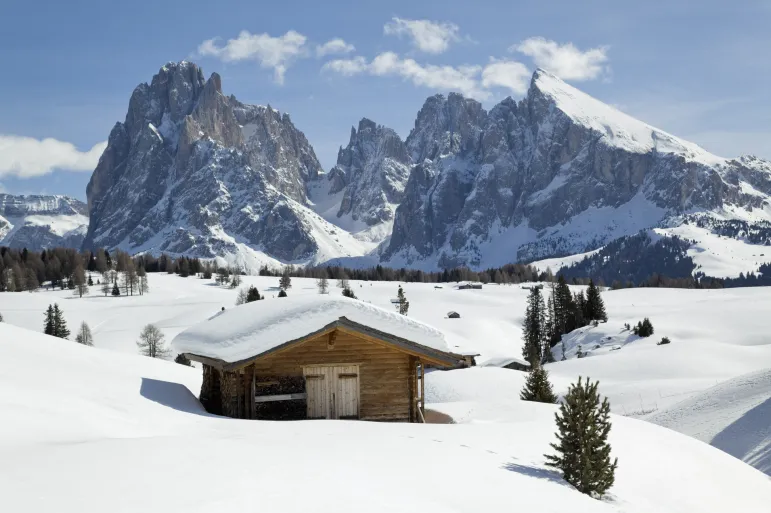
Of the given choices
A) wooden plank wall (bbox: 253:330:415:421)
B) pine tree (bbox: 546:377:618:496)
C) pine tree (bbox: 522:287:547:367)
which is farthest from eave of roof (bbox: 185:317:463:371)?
pine tree (bbox: 522:287:547:367)

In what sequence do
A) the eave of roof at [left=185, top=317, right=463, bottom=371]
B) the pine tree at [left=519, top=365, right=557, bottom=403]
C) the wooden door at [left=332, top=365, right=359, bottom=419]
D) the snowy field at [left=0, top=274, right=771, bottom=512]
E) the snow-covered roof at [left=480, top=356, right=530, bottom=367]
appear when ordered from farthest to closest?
the snow-covered roof at [left=480, top=356, right=530, bottom=367] < the pine tree at [left=519, top=365, right=557, bottom=403] < the wooden door at [left=332, top=365, right=359, bottom=419] < the eave of roof at [left=185, top=317, right=463, bottom=371] < the snowy field at [left=0, top=274, right=771, bottom=512]

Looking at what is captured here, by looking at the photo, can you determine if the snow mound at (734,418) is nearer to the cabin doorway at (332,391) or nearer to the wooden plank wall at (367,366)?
the wooden plank wall at (367,366)

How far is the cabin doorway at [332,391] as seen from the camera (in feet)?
72.1

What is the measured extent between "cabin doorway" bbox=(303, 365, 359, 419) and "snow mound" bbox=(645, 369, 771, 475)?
15.2m

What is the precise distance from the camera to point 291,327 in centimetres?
2195

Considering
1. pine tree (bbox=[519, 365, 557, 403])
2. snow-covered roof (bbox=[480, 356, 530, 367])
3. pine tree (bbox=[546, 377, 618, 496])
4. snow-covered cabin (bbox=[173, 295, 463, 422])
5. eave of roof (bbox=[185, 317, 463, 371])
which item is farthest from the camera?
snow-covered roof (bbox=[480, 356, 530, 367])

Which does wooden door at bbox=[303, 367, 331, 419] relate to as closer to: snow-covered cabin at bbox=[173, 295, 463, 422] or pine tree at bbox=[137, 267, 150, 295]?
snow-covered cabin at bbox=[173, 295, 463, 422]

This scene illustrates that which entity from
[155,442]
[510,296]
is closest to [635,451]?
[155,442]

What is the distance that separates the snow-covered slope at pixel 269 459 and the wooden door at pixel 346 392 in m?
3.60

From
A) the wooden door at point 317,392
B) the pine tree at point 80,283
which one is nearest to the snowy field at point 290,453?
the wooden door at point 317,392

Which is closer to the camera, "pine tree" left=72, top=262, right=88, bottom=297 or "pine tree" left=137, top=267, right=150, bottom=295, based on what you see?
"pine tree" left=72, top=262, right=88, bottom=297

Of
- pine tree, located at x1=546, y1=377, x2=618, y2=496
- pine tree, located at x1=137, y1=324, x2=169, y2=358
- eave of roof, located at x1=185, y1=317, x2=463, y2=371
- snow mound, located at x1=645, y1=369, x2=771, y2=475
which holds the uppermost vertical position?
eave of roof, located at x1=185, y1=317, x2=463, y2=371

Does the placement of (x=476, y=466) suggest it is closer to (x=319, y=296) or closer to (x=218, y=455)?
(x=218, y=455)

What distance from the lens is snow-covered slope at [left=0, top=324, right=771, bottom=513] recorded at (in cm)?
1008
